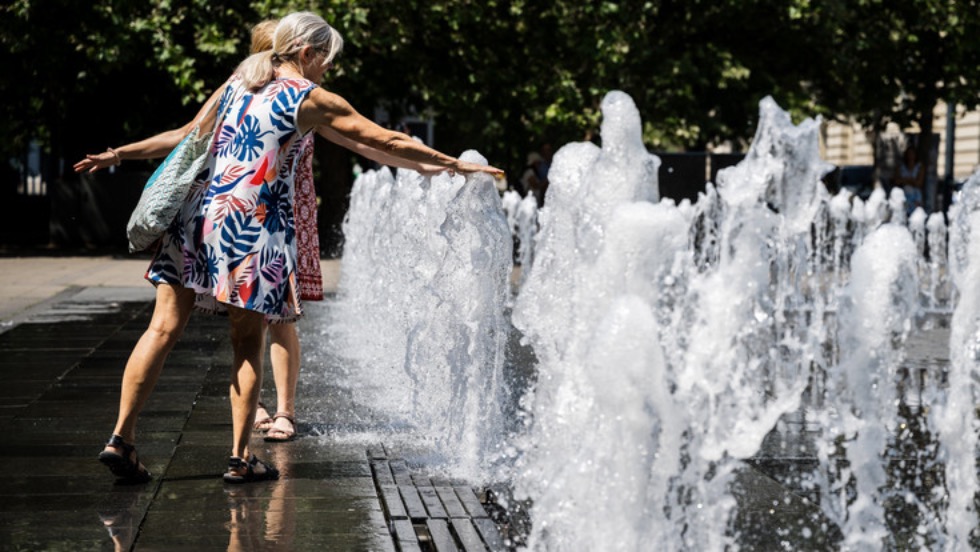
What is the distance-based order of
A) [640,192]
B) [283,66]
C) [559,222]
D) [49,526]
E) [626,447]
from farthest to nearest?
[559,222] → [640,192] → [283,66] → [49,526] → [626,447]

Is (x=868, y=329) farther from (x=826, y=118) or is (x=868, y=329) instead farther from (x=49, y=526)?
(x=826, y=118)

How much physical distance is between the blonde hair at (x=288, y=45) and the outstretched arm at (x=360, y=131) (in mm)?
212

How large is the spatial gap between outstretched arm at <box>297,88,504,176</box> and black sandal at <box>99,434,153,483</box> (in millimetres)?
1311

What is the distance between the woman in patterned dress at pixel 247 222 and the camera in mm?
5562

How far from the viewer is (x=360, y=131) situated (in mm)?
5609

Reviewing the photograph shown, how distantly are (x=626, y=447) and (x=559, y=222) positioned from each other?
3316mm

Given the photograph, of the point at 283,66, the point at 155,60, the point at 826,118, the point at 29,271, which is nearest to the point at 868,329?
the point at 283,66

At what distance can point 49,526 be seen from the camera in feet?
16.1

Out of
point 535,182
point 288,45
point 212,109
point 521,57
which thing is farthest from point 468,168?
point 521,57

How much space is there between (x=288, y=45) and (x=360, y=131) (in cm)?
47

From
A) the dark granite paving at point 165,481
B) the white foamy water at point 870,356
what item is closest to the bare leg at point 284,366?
the dark granite paving at point 165,481

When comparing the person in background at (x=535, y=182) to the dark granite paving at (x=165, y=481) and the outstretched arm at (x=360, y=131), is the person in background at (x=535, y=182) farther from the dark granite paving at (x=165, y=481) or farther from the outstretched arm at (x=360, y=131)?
→ the outstretched arm at (x=360, y=131)

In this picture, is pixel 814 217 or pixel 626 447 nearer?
pixel 626 447

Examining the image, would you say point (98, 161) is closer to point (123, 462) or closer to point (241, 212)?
point (241, 212)
